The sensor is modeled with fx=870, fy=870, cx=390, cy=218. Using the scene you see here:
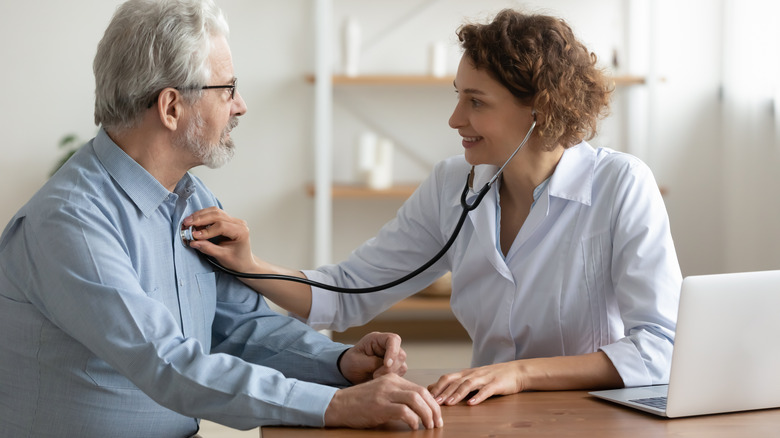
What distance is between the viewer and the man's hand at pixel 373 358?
4.86ft

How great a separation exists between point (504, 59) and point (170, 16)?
0.65 metres

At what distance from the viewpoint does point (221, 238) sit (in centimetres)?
168

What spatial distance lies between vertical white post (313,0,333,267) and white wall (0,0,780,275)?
7.5 inches

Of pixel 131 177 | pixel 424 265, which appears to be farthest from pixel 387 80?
pixel 131 177

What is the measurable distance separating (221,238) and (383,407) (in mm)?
610

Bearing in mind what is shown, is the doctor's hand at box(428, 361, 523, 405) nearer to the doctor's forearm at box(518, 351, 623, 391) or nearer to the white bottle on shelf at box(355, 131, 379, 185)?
the doctor's forearm at box(518, 351, 623, 391)

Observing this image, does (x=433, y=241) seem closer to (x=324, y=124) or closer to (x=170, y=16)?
Answer: (x=170, y=16)

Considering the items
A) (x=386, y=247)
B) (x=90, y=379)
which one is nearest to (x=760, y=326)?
(x=386, y=247)

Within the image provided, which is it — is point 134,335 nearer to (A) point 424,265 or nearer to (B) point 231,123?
(B) point 231,123

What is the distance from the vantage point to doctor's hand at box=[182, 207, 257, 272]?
1601 millimetres

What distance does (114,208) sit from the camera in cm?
142

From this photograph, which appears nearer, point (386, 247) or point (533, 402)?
point (533, 402)

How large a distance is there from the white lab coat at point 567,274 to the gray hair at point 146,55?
0.53 metres

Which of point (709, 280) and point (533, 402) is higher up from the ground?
point (709, 280)
